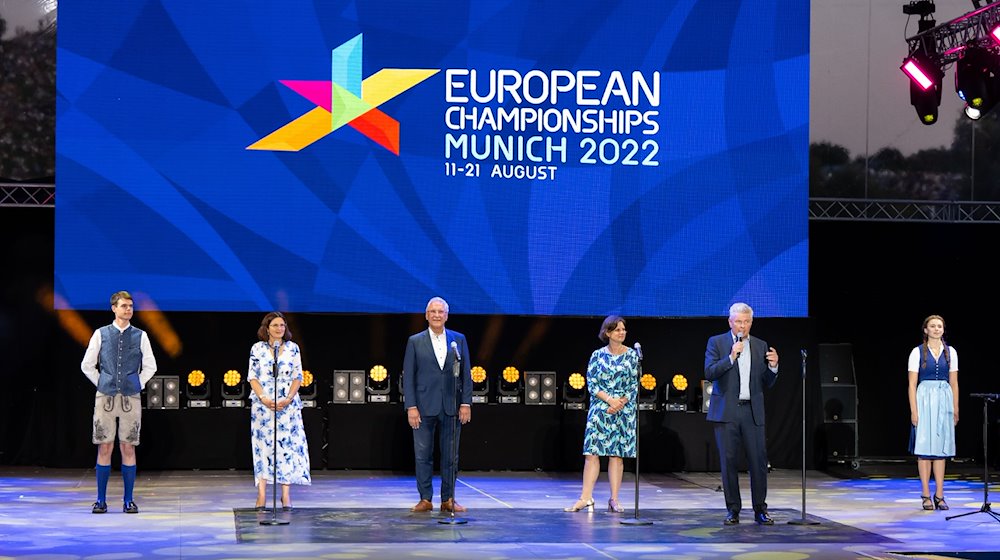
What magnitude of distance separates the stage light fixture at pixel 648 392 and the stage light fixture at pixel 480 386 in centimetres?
149

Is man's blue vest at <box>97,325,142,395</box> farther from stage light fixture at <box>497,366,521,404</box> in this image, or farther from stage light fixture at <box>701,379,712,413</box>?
stage light fixture at <box>701,379,712,413</box>

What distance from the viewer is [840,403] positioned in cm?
1520

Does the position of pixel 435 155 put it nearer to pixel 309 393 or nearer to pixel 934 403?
pixel 309 393

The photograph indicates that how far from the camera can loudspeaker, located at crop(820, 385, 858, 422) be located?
15.1m

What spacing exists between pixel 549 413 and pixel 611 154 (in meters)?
2.57

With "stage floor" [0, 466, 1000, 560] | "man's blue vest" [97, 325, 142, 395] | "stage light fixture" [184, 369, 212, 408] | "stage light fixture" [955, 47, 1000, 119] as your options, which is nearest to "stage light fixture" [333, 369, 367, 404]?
"stage floor" [0, 466, 1000, 560]

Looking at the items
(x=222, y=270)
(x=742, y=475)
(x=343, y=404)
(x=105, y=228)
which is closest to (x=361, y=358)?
(x=343, y=404)

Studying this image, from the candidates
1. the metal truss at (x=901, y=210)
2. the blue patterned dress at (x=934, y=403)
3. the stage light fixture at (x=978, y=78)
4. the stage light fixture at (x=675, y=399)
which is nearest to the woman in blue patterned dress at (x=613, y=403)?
the blue patterned dress at (x=934, y=403)

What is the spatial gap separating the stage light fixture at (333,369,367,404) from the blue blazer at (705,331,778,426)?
462 centimetres

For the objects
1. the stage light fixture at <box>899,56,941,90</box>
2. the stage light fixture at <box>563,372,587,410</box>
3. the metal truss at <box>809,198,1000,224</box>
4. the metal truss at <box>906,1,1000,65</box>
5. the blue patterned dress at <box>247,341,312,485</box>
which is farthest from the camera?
the metal truss at <box>809,198,1000,224</box>

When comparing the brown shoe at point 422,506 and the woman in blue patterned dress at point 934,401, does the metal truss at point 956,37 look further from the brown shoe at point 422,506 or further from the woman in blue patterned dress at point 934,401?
the brown shoe at point 422,506

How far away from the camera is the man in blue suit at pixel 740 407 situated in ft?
31.6

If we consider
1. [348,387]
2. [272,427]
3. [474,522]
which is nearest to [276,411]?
[272,427]

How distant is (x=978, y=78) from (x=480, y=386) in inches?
216
